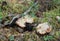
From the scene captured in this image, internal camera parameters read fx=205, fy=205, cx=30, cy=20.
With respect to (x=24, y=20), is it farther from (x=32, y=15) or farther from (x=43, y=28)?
(x=43, y=28)

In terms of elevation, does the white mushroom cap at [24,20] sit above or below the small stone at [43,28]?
above

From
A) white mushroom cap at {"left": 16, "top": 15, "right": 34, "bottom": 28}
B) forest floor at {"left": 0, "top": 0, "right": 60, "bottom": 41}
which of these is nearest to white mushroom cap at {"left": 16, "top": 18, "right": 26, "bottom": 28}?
white mushroom cap at {"left": 16, "top": 15, "right": 34, "bottom": 28}

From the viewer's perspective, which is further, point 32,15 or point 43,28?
point 32,15

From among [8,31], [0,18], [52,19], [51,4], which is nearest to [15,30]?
[8,31]

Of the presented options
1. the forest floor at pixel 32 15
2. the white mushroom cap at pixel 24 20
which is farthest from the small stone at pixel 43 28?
the white mushroom cap at pixel 24 20

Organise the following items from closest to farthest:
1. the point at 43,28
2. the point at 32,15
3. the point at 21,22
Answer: the point at 43,28, the point at 21,22, the point at 32,15

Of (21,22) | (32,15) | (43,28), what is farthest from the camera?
(32,15)

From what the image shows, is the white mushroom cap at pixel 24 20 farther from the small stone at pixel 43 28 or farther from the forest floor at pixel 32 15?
the small stone at pixel 43 28

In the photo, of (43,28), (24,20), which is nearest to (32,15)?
(24,20)

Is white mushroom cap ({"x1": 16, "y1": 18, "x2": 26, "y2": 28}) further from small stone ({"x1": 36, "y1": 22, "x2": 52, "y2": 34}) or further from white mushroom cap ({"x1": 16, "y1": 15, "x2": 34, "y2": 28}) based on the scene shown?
small stone ({"x1": 36, "y1": 22, "x2": 52, "y2": 34})
